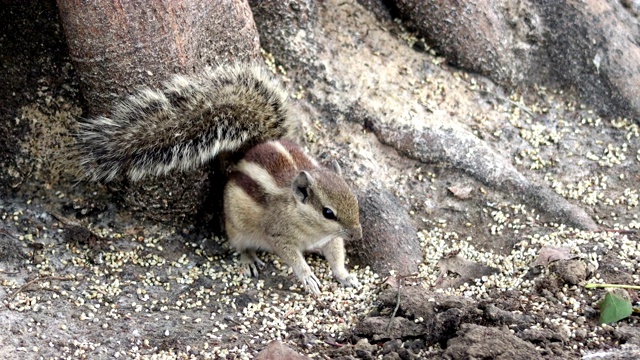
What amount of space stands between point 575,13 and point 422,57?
959 millimetres

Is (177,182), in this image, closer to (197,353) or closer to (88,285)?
(88,285)

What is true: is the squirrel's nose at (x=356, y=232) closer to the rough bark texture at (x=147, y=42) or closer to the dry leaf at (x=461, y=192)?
the dry leaf at (x=461, y=192)

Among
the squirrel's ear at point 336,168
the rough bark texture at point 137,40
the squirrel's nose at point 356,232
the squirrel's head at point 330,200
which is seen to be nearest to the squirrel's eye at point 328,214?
the squirrel's head at point 330,200

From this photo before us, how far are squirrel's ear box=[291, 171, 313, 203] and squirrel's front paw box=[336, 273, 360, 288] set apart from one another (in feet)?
1.47

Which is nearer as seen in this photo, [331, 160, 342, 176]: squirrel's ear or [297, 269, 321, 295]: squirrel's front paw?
[297, 269, 321, 295]: squirrel's front paw

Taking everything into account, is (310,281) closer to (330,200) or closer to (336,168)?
(330,200)

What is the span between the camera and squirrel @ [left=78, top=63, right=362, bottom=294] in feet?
13.6

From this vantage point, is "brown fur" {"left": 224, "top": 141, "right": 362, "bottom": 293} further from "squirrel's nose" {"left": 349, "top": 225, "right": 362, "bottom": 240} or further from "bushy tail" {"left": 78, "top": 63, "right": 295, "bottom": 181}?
"bushy tail" {"left": 78, "top": 63, "right": 295, "bottom": 181}

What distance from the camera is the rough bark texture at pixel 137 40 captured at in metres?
3.85

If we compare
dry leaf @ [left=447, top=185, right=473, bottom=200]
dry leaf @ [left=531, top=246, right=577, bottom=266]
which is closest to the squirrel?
dry leaf @ [left=447, top=185, right=473, bottom=200]

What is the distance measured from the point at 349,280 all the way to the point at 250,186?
701mm

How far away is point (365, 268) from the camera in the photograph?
15.3 ft

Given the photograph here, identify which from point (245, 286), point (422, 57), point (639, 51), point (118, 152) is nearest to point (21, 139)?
point (118, 152)

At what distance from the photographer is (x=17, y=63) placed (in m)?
4.37
